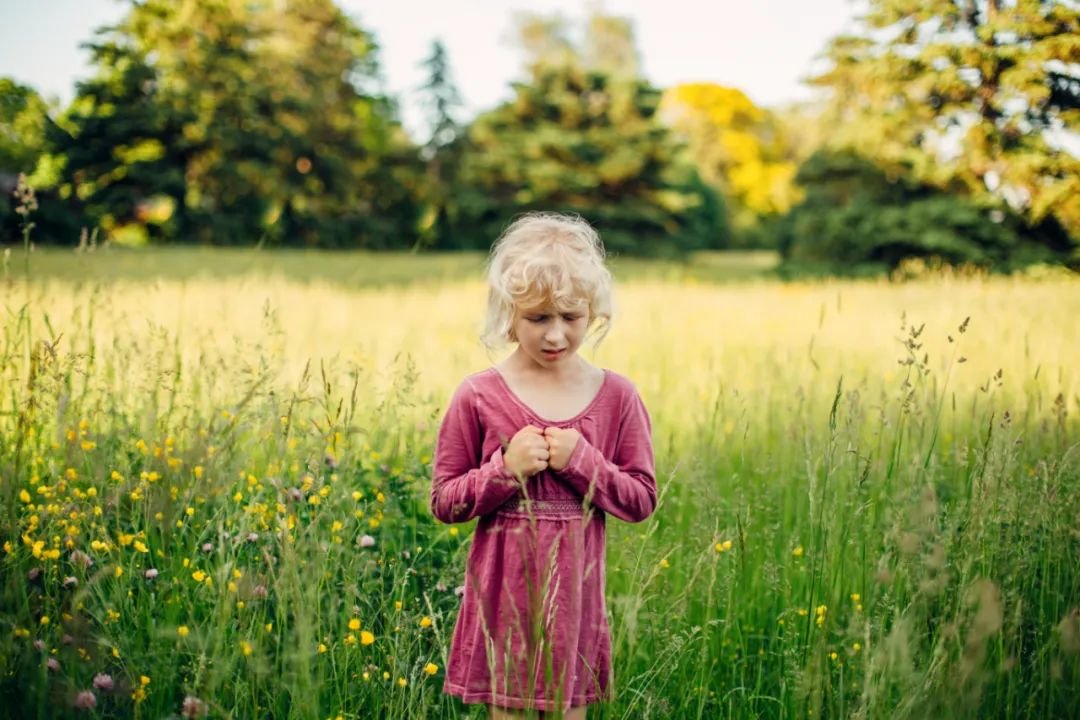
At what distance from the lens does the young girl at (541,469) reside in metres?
1.82

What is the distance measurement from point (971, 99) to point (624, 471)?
57.9ft

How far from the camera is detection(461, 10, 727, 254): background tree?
91.7 ft

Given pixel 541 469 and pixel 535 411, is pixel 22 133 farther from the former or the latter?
pixel 541 469

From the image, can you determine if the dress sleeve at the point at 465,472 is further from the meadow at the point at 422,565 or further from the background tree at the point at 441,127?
the background tree at the point at 441,127

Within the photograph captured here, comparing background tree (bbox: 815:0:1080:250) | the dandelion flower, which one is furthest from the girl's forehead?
A: background tree (bbox: 815:0:1080:250)

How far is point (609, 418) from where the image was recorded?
2.00 m

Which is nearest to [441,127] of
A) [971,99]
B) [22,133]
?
[971,99]

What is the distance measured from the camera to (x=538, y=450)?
5.74 feet

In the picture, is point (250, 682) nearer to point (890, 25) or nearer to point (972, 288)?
point (972, 288)

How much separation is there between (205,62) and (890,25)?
21.9 metres

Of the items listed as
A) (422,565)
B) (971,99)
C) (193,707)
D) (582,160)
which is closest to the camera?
(193,707)

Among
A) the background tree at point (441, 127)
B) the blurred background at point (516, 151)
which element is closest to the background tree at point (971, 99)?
the blurred background at point (516, 151)

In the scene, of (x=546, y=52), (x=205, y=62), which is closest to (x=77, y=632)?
(x=205, y=62)

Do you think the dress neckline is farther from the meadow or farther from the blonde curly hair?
the meadow
